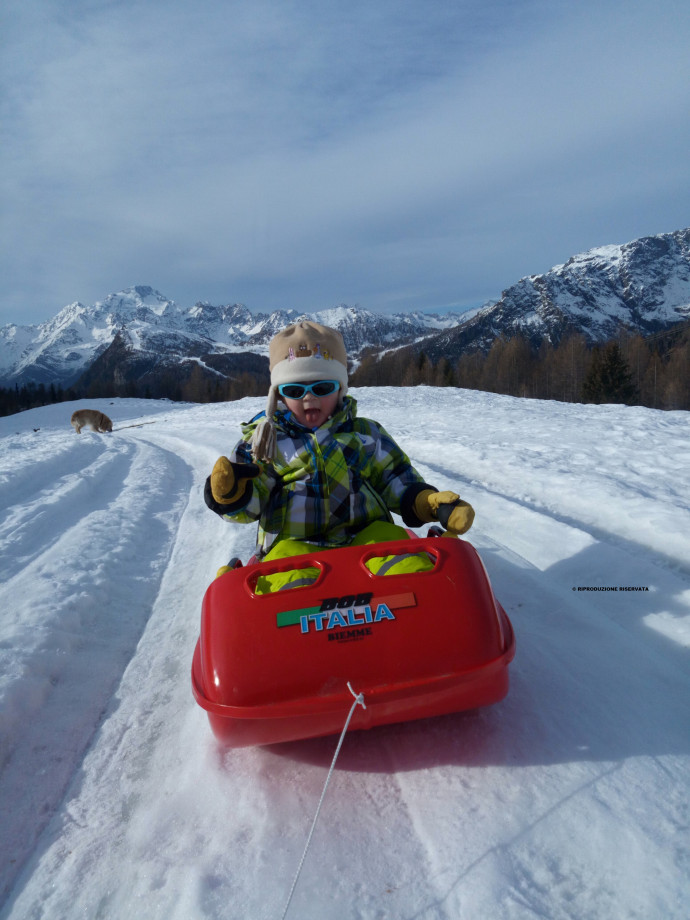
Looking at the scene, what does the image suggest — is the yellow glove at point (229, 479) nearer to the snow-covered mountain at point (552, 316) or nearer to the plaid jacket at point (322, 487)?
the plaid jacket at point (322, 487)

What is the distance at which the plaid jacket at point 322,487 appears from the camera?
2504 mm

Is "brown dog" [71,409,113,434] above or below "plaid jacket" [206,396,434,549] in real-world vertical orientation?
below

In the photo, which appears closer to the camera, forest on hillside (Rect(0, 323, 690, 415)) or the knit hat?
the knit hat

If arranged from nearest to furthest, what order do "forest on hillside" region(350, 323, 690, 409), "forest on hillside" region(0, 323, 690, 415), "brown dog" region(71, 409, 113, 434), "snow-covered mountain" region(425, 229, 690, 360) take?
"brown dog" region(71, 409, 113, 434), "forest on hillside" region(350, 323, 690, 409), "forest on hillside" region(0, 323, 690, 415), "snow-covered mountain" region(425, 229, 690, 360)

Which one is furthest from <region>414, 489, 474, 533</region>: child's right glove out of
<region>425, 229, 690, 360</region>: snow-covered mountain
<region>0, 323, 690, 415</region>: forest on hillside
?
<region>425, 229, 690, 360</region>: snow-covered mountain

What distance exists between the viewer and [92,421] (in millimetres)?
22875

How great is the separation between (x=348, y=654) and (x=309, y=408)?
1447mm

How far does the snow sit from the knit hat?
1352mm

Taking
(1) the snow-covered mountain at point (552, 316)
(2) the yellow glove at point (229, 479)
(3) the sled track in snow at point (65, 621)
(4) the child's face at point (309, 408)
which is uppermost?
(1) the snow-covered mountain at point (552, 316)

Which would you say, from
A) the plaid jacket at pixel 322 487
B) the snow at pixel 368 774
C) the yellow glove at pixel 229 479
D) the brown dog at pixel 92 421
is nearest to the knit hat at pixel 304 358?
the plaid jacket at pixel 322 487

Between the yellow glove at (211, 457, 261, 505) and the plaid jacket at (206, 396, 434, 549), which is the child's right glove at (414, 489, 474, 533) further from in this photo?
the yellow glove at (211, 457, 261, 505)

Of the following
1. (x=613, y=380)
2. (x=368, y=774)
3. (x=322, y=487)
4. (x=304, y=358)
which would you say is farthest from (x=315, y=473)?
(x=613, y=380)

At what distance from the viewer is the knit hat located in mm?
2725

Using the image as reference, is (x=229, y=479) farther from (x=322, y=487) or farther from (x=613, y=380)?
(x=613, y=380)
